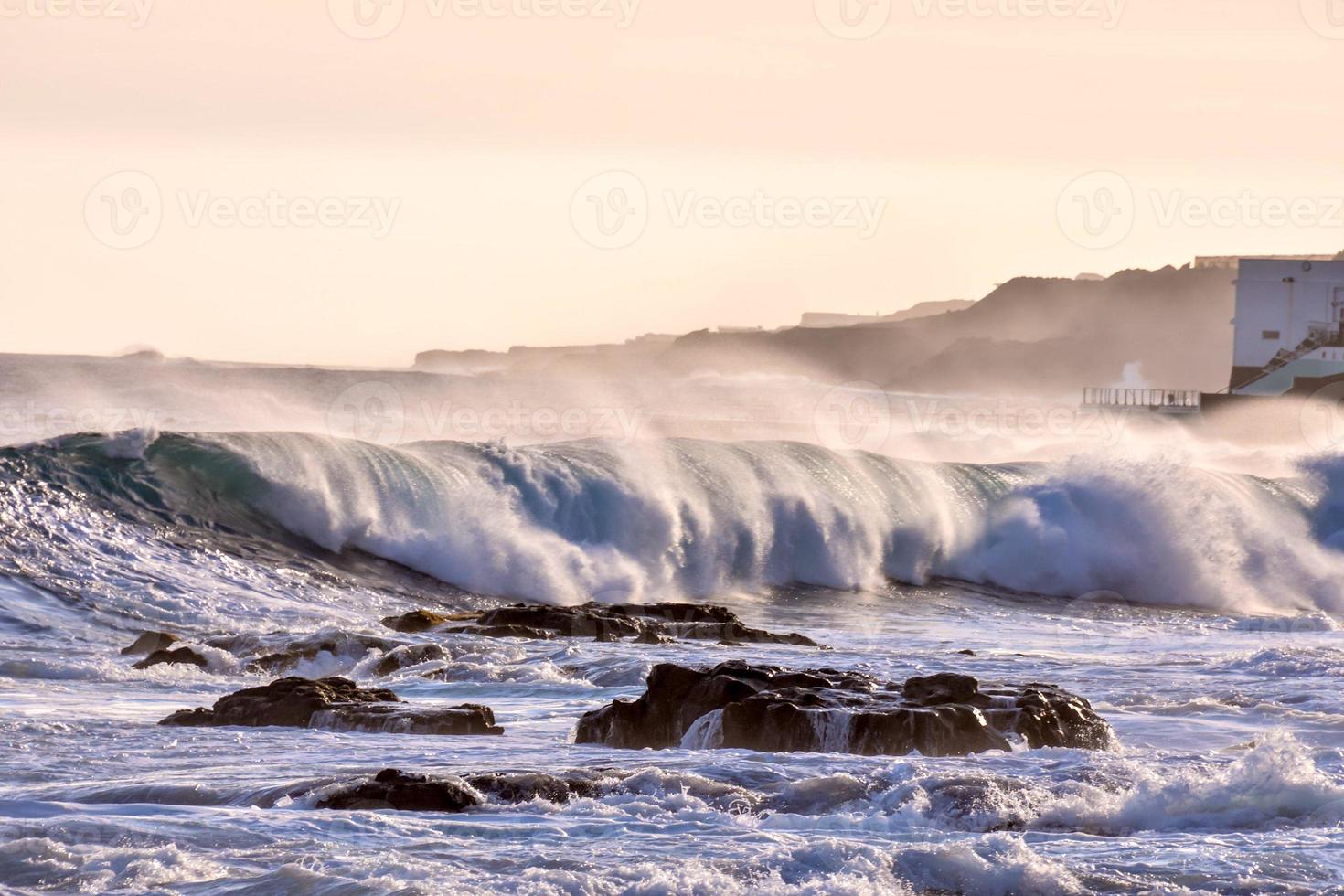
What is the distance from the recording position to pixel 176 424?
43.2 m

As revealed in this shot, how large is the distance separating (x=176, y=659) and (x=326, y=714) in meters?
4.79

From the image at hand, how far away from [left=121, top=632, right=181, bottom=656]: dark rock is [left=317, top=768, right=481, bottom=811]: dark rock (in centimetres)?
910

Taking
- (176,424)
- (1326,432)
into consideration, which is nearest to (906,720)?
(176,424)

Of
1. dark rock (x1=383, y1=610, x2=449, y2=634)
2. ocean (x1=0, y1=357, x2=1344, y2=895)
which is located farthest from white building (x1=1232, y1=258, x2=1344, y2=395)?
dark rock (x1=383, y1=610, x2=449, y2=634)

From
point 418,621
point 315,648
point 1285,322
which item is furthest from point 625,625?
point 1285,322

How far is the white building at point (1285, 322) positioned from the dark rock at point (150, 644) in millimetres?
44830

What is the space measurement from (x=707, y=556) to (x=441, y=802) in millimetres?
22605

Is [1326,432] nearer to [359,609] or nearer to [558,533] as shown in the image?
[558,533]

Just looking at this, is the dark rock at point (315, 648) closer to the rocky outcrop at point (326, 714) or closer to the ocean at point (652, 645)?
the ocean at point (652, 645)

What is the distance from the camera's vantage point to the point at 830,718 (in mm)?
14859

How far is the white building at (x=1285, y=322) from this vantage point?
195ft

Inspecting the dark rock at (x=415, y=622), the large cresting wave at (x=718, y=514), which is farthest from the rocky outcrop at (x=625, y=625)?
the large cresting wave at (x=718, y=514)

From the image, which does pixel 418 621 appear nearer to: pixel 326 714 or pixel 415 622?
pixel 415 622

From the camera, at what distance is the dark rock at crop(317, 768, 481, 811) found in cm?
1216
